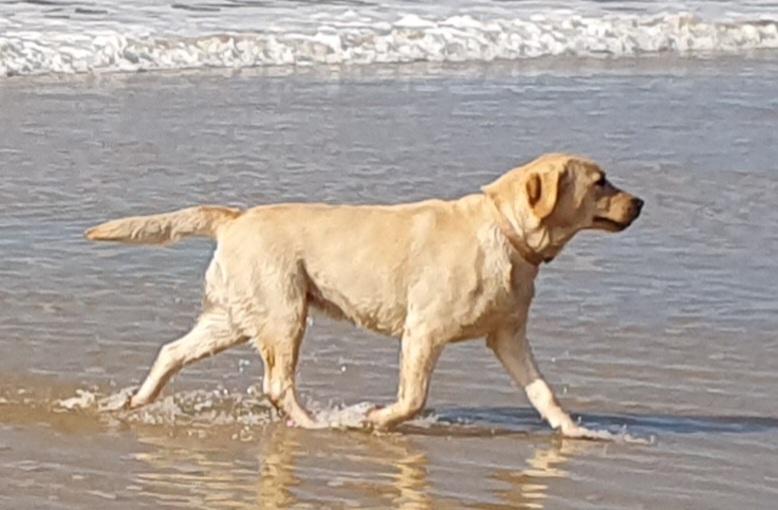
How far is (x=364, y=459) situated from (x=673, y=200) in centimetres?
436

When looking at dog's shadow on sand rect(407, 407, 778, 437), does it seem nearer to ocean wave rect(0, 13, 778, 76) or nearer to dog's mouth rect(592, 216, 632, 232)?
dog's mouth rect(592, 216, 632, 232)

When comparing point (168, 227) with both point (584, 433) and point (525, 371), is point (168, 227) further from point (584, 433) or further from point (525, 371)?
point (584, 433)

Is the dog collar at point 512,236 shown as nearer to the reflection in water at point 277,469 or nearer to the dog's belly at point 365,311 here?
the dog's belly at point 365,311

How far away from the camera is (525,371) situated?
5922mm

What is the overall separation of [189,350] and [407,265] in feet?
2.66

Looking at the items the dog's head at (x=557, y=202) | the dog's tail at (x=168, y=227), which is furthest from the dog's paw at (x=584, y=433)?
the dog's tail at (x=168, y=227)

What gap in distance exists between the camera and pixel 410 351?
5.82 meters

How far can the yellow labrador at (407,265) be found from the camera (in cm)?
581

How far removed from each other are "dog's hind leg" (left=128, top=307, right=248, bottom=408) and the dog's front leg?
835 mm

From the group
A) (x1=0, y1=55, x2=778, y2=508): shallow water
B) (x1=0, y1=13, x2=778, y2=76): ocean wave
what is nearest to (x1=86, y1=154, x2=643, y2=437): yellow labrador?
(x1=0, y1=55, x2=778, y2=508): shallow water

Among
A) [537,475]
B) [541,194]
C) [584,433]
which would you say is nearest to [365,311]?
[541,194]

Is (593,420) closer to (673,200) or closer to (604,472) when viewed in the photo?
(604,472)

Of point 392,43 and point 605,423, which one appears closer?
point 605,423

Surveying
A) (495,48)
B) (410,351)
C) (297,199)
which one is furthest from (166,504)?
(495,48)
